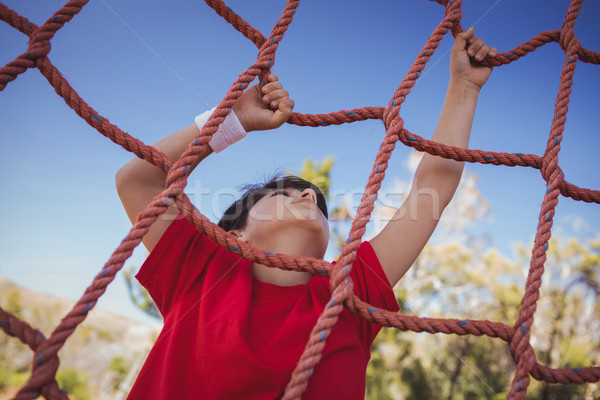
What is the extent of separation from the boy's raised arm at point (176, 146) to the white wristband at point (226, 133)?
0.02 meters

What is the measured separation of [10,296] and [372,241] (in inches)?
324

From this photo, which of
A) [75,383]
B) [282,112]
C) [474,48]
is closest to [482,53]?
[474,48]

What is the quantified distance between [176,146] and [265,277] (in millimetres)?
327

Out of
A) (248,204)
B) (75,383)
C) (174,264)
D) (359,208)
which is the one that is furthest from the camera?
(75,383)

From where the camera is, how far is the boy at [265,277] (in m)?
0.62

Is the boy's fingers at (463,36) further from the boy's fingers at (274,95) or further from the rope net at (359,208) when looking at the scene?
the boy's fingers at (274,95)

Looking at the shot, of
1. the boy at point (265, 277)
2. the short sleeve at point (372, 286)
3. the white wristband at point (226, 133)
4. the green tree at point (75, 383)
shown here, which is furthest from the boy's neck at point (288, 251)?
the green tree at point (75, 383)

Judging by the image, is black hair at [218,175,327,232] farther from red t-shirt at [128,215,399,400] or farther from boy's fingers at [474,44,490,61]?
boy's fingers at [474,44,490,61]

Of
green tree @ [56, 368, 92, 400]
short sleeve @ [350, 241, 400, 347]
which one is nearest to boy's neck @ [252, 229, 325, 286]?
short sleeve @ [350, 241, 400, 347]

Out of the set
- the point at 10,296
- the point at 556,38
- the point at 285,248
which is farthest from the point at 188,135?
the point at 10,296

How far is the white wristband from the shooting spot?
0.81 metres

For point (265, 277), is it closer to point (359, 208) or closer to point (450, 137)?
point (359, 208)

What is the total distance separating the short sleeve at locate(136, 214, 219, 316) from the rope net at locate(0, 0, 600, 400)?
0.40 feet

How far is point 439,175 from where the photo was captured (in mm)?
851
